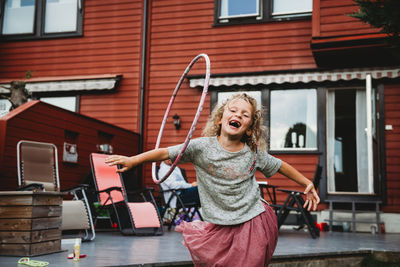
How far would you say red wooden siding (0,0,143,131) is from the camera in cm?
912

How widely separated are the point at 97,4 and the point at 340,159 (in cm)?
584

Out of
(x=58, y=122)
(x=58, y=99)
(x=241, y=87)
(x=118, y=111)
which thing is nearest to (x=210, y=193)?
(x=58, y=122)

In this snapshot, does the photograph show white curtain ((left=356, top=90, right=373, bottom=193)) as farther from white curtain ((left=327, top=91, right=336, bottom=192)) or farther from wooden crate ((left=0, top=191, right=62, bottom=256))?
wooden crate ((left=0, top=191, right=62, bottom=256))

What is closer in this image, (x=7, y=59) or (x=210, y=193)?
(x=210, y=193)

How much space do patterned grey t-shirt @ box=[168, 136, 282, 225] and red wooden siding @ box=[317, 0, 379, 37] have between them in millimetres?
5397

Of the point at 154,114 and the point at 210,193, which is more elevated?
the point at 154,114

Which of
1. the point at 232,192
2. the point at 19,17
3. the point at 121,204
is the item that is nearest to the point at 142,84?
the point at 19,17

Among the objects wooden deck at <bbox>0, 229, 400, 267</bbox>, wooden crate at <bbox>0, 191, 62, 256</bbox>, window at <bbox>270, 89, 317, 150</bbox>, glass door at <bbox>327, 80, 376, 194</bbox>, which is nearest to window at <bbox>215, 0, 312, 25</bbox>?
window at <bbox>270, 89, 317, 150</bbox>

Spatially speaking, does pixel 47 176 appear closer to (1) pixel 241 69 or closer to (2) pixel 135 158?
(2) pixel 135 158

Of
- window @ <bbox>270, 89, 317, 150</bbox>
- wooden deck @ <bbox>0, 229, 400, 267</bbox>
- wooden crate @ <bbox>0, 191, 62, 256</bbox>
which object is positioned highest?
window @ <bbox>270, 89, 317, 150</bbox>

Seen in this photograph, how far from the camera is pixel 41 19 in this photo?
969 centimetres

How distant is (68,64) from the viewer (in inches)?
376

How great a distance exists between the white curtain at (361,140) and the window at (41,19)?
18.9ft

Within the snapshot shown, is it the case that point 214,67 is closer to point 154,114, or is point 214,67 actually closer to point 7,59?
point 154,114
